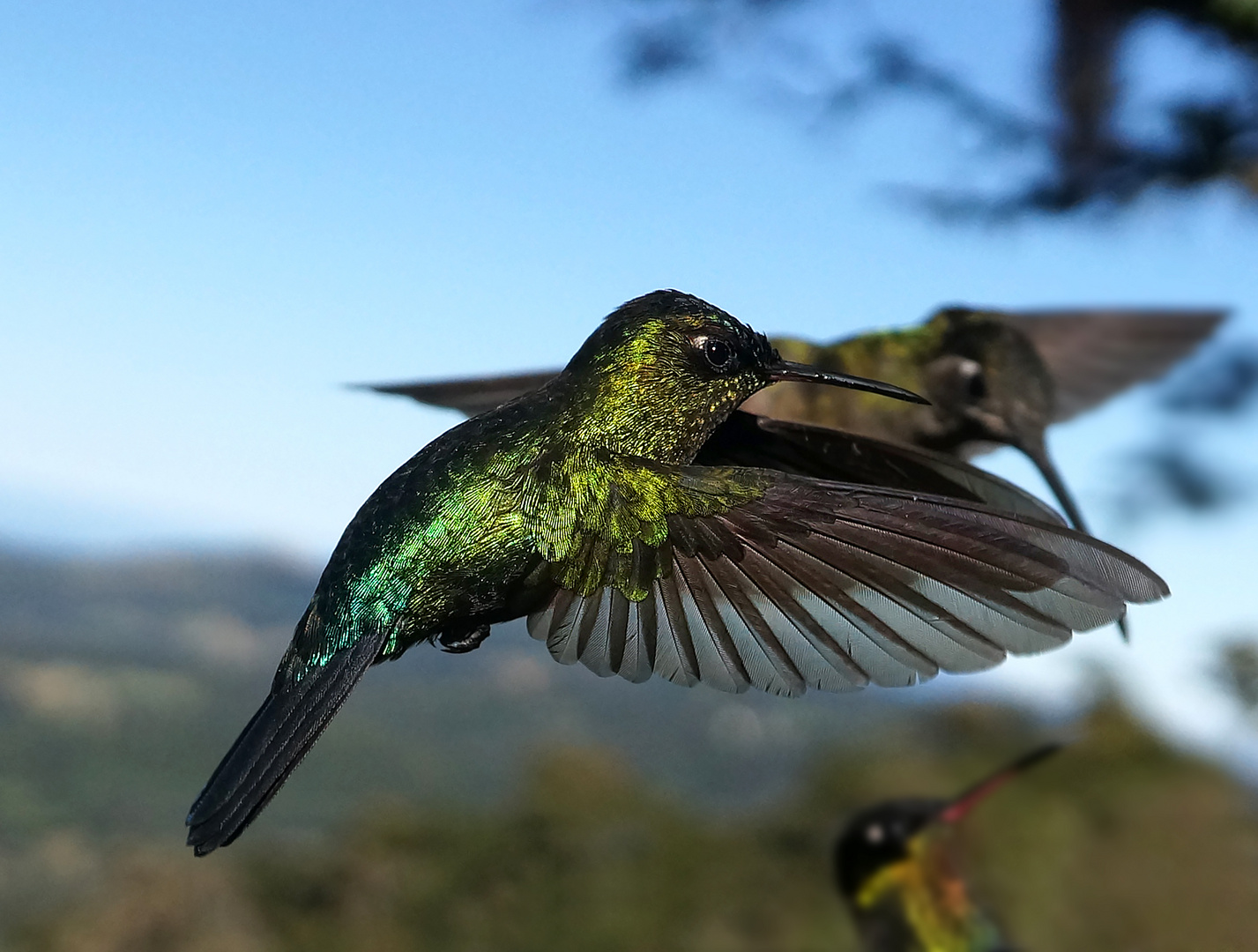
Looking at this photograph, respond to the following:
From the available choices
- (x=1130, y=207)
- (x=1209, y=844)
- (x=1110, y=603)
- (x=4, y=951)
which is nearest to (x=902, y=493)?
(x=1110, y=603)

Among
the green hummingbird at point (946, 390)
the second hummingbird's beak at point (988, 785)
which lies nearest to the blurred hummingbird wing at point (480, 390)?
the green hummingbird at point (946, 390)

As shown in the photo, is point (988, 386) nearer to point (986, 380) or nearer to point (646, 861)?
point (986, 380)

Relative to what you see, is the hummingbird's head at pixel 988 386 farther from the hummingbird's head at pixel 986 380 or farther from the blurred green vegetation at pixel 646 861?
the blurred green vegetation at pixel 646 861

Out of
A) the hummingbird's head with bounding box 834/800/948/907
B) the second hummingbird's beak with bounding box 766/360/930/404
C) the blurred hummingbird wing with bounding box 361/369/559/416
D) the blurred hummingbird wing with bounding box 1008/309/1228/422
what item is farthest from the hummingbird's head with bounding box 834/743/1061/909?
the second hummingbird's beak with bounding box 766/360/930/404

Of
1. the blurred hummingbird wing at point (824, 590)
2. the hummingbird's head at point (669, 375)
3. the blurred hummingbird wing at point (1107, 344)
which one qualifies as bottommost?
the blurred hummingbird wing at point (824, 590)

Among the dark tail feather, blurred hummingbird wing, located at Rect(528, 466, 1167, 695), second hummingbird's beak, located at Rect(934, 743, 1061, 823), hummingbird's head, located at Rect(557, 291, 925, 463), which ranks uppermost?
hummingbird's head, located at Rect(557, 291, 925, 463)

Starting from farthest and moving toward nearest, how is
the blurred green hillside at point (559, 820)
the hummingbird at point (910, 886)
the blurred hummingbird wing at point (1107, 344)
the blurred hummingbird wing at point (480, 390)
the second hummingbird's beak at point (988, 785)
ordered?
the blurred green hillside at point (559, 820) → the hummingbird at point (910, 886) → the blurred hummingbird wing at point (1107, 344) → the second hummingbird's beak at point (988, 785) → the blurred hummingbird wing at point (480, 390)

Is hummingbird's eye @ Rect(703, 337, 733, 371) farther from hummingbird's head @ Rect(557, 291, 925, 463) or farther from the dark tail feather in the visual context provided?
the dark tail feather
